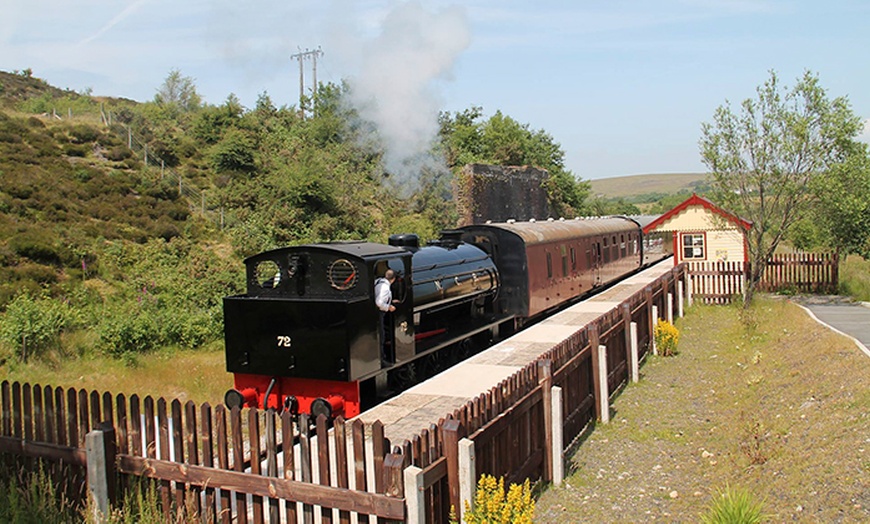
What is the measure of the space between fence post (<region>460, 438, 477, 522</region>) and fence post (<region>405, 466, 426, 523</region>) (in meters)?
0.51

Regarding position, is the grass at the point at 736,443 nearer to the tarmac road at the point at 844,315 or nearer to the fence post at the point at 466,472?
the tarmac road at the point at 844,315

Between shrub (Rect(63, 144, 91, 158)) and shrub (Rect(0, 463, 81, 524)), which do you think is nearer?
shrub (Rect(0, 463, 81, 524))

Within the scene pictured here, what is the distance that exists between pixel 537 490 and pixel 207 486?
10.5 ft

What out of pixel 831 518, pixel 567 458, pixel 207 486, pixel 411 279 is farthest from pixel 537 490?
pixel 411 279

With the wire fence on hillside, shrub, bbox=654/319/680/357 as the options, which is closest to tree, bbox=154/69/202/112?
the wire fence on hillside

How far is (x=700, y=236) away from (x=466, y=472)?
2267cm

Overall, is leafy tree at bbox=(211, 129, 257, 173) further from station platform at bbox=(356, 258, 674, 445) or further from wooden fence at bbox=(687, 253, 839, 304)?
wooden fence at bbox=(687, 253, 839, 304)

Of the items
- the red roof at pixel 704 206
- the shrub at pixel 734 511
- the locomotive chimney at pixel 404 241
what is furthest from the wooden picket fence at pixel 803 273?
the shrub at pixel 734 511

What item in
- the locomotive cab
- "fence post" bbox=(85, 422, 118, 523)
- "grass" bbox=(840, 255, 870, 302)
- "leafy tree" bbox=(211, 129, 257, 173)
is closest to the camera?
"fence post" bbox=(85, 422, 118, 523)

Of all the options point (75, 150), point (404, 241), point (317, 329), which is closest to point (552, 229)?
point (404, 241)

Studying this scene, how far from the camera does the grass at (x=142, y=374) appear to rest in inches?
440

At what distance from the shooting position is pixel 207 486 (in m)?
5.23

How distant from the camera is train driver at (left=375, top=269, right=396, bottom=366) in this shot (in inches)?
353

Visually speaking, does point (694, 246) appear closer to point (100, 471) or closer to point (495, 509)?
point (495, 509)
